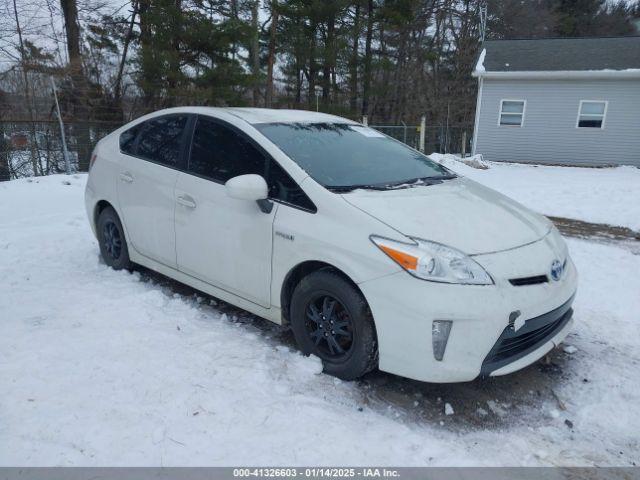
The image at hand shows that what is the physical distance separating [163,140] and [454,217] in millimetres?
2626

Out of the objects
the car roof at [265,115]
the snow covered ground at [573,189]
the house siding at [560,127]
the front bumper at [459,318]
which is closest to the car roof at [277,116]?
the car roof at [265,115]

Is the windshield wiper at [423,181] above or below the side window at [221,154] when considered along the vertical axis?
below

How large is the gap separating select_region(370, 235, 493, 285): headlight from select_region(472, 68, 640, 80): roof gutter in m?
16.5

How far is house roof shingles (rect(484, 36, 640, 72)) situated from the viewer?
16453 millimetres

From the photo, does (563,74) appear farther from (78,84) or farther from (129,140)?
(129,140)

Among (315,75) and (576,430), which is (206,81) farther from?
(576,430)

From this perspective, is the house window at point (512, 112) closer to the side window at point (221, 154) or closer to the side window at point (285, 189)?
the side window at point (221, 154)

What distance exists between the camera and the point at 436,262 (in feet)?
8.50

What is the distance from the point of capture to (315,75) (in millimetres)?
24750

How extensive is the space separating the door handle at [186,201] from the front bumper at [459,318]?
5.46ft

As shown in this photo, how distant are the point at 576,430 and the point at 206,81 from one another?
1632 cm

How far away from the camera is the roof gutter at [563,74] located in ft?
51.9

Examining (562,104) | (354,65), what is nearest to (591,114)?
(562,104)

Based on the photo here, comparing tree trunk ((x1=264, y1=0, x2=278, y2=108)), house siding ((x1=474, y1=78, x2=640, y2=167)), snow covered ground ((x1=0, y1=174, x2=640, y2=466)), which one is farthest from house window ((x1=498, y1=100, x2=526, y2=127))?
snow covered ground ((x1=0, y1=174, x2=640, y2=466))
